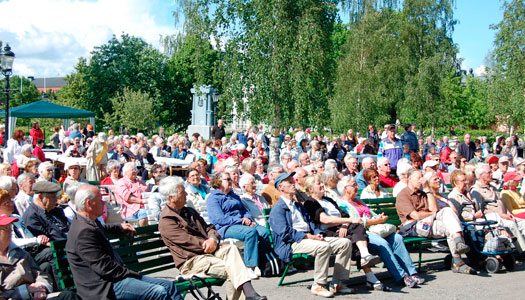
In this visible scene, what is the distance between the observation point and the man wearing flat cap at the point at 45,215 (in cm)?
551

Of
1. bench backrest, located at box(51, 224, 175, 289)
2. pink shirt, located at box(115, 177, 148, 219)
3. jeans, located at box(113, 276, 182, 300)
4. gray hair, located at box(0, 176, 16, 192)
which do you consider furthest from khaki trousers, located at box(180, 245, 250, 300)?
pink shirt, located at box(115, 177, 148, 219)

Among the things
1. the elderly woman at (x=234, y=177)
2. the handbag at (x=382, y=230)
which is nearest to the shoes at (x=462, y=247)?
the handbag at (x=382, y=230)

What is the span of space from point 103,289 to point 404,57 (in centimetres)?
3672

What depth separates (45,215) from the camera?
558cm

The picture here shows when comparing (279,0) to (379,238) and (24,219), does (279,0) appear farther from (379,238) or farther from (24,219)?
(24,219)

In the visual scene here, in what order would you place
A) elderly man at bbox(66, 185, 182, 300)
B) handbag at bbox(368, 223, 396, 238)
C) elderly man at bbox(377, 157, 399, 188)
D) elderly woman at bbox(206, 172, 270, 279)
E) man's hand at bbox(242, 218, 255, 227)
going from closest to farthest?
1. elderly man at bbox(66, 185, 182, 300)
2. elderly woman at bbox(206, 172, 270, 279)
3. man's hand at bbox(242, 218, 255, 227)
4. handbag at bbox(368, 223, 396, 238)
5. elderly man at bbox(377, 157, 399, 188)

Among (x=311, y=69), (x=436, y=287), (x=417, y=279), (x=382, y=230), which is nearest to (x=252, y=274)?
(x=382, y=230)

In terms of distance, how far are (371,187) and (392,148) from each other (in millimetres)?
5148

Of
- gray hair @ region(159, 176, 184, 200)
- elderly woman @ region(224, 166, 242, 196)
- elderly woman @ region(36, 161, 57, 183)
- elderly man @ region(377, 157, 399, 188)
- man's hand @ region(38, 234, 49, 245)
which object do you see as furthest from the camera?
elderly man @ region(377, 157, 399, 188)

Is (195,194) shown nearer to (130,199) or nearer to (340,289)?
(130,199)

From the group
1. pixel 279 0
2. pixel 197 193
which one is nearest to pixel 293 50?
pixel 279 0

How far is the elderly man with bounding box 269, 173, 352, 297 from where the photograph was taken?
19.8ft

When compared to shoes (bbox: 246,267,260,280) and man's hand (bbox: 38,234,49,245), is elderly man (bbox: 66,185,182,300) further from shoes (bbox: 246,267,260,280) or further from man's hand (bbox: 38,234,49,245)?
shoes (bbox: 246,267,260,280)

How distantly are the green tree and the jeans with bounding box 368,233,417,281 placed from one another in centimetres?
2748
